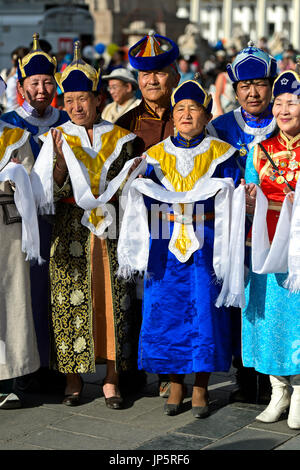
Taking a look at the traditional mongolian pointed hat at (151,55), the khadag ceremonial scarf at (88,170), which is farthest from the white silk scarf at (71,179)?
the traditional mongolian pointed hat at (151,55)

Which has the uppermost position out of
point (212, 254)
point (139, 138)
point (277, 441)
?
point (139, 138)

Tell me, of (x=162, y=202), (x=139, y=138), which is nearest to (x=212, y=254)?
(x=162, y=202)

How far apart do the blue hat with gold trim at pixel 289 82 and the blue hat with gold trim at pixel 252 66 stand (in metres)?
0.40

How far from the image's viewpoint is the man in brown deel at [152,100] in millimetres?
5059

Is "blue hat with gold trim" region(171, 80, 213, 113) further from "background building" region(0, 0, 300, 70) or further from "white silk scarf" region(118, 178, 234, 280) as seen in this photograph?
"background building" region(0, 0, 300, 70)

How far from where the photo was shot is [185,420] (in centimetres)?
461

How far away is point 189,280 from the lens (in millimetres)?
4641

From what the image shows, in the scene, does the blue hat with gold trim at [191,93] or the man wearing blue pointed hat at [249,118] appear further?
the man wearing blue pointed hat at [249,118]

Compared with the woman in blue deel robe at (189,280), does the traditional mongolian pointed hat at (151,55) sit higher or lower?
higher

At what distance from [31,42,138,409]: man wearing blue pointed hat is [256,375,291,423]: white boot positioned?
844 mm

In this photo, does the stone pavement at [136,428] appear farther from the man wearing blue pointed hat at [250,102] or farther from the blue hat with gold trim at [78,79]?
the blue hat with gold trim at [78,79]

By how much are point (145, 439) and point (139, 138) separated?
70.7 inches

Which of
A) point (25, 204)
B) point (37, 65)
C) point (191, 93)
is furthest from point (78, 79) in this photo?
point (25, 204)
